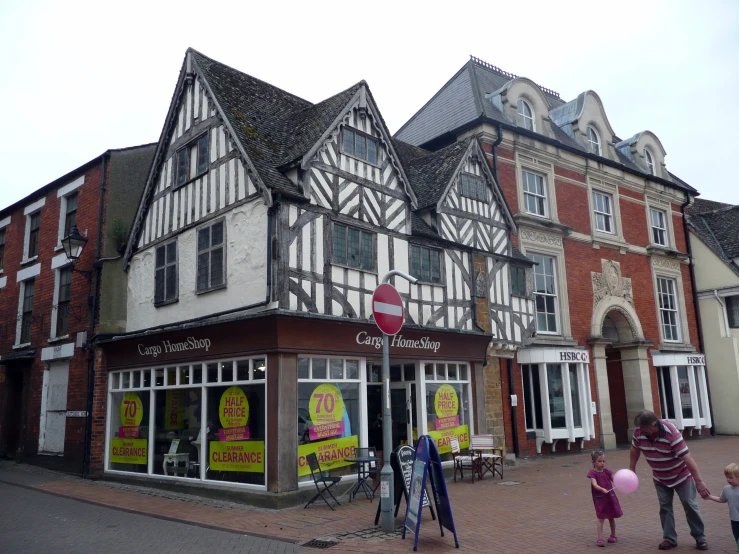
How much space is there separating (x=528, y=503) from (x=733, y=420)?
57.1ft

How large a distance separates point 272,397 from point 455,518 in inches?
148

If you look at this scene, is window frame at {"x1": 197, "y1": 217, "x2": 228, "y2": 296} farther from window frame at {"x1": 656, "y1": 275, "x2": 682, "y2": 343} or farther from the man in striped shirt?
window frame at {"x1": 656, "y1": 275, "x2": 682, "y2": 343}

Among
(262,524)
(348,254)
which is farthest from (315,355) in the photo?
(262,524)

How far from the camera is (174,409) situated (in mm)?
13430

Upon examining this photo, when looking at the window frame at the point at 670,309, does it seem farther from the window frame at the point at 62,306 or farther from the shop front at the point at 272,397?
the window frame at the point at 62,306

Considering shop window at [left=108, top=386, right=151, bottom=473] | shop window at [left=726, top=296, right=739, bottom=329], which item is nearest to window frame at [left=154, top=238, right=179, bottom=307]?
shop window at [left=108, top=386, right=151, bottom=473]

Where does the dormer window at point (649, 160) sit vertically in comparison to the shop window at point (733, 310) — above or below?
above

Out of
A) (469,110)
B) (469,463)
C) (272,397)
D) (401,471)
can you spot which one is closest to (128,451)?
(272,397)

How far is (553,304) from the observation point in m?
19.7

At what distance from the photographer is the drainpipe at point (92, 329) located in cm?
1477

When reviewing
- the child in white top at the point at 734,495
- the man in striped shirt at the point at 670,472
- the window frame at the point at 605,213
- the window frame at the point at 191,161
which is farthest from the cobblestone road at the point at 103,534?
the window frame at the point at 605,213

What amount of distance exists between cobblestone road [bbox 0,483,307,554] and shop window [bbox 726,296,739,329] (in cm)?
2232

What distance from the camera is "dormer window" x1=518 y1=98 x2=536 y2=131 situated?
20875 mm

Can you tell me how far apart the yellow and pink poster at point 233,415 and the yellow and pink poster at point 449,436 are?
4.51 m
